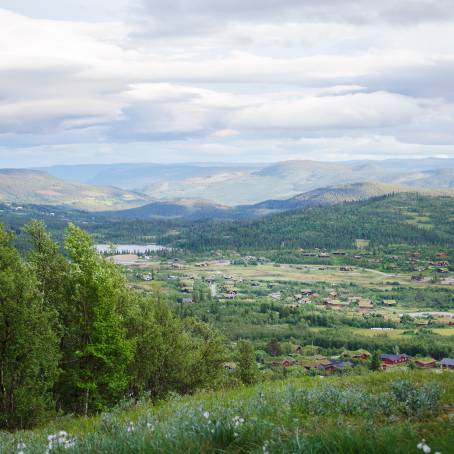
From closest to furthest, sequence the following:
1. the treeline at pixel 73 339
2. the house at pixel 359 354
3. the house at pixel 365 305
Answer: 1. the treeline at pixel 73 339
2. the house at pixel 359 354
3. the house at pixel 365 305

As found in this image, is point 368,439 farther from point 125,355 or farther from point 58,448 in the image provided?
point 125,355

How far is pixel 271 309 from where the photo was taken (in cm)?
14825

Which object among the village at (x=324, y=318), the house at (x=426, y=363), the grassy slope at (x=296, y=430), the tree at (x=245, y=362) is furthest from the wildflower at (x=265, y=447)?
the house at (x=426, y=363)

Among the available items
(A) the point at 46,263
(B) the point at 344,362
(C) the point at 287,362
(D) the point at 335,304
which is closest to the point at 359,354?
(B) the point at 344,362

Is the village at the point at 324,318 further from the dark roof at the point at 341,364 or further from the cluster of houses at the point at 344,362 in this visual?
the dark roof at the point at 341,364

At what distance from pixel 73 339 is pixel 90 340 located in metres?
1.45

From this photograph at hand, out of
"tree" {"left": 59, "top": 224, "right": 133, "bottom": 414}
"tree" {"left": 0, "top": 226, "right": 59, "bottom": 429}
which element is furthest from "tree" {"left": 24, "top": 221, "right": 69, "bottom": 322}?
"tree" {"left": 0, "top": 226, "right": 59, "bottom": 429}

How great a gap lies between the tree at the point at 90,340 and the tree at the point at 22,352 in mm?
3784

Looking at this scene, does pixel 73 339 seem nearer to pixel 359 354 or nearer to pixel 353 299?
pixel 359 354

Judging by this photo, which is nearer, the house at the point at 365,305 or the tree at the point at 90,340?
the tree at the point at 90,340

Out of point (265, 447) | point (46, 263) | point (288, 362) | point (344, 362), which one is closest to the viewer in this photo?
point (265, 447)

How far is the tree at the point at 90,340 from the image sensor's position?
26.4 meters

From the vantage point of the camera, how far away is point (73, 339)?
28.1 metres

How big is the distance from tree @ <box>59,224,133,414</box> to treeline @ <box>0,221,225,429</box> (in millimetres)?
49
